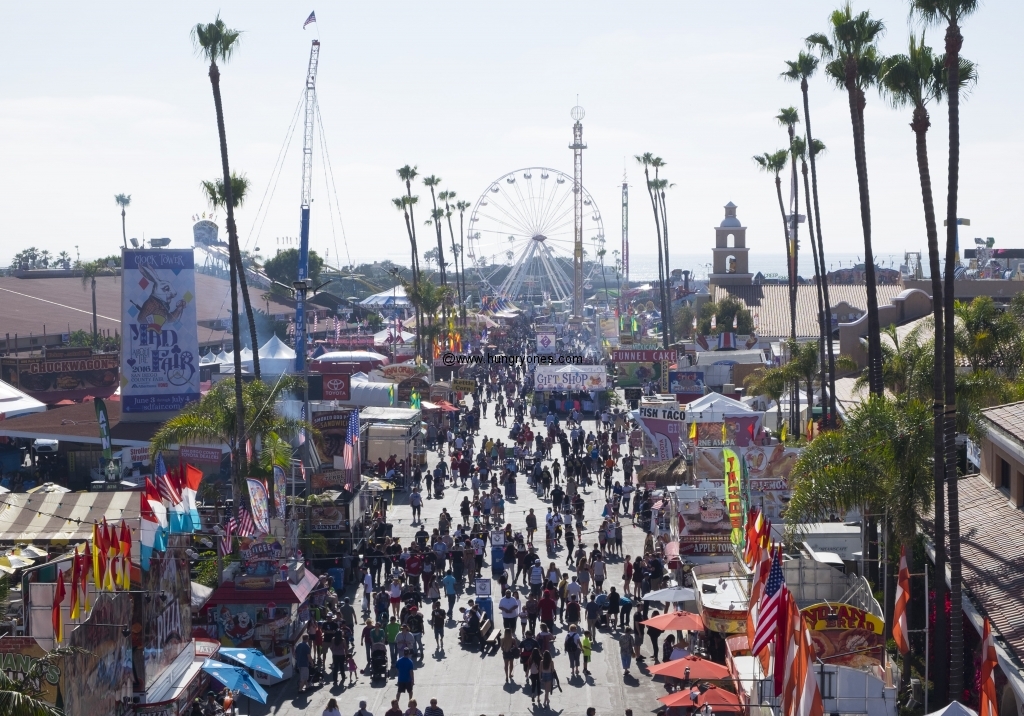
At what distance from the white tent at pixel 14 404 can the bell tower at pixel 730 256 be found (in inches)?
2059

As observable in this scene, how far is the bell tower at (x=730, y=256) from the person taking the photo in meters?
80.6

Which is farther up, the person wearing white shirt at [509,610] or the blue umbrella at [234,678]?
the blue umbrella at [234,678]

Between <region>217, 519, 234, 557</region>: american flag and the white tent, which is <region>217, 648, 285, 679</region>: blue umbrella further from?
the white tent

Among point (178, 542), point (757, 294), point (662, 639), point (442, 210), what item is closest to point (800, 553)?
point (662, 639)

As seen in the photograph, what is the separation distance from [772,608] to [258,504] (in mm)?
10030

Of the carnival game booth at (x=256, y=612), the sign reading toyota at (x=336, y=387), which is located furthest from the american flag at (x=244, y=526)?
the sign reading toyota at (x=336, y=387)

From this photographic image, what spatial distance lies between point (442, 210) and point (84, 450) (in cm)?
5929

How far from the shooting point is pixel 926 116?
17.4 metres

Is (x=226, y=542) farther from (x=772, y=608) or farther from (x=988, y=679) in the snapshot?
(x=988, y=679)

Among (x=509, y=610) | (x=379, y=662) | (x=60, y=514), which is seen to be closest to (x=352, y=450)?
(x=60, y=514)

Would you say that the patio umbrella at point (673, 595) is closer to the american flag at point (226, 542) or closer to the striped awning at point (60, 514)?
the american flag at point (226, 542)

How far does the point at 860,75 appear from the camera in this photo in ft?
77.2

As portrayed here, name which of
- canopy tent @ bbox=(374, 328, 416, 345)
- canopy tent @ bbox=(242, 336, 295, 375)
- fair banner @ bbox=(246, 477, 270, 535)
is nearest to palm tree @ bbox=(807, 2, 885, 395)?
fair banner @ bbox=(246, 477, 270, 535)

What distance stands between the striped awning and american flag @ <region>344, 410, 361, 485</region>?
6029 mm
